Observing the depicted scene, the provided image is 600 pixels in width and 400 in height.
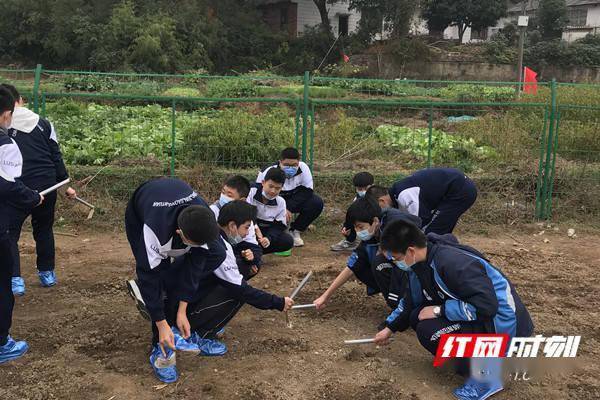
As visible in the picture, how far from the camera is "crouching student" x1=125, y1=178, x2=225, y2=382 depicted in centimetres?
283

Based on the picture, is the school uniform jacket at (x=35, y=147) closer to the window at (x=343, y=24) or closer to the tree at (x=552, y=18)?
the window at (x=343, y=24)

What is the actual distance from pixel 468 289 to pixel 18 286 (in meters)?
3.48

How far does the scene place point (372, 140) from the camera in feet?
27.5

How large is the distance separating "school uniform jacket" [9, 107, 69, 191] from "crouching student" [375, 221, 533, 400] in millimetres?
2772

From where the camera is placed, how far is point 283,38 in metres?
29.6

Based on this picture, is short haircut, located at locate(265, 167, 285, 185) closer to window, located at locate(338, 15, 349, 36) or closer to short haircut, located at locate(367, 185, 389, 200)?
short haircut, located at locate(367, 185, 389, 200)

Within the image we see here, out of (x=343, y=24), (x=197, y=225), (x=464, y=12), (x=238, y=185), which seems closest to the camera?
(x=197, y=225)

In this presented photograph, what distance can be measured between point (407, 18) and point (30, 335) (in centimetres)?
2759

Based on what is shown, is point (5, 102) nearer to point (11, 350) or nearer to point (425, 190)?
point (11, 350)

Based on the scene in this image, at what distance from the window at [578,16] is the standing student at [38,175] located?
1641 inches

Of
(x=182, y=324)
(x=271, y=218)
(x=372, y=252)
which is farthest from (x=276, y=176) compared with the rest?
(x=182, y=324)

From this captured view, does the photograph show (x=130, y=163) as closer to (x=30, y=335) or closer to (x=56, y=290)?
(x=56, y=290)

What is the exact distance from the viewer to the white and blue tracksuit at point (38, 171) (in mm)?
4297

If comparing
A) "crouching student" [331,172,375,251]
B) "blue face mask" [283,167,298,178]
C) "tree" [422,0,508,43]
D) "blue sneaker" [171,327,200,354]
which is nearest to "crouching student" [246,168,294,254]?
"blue face mask" [283,167,298,178]
